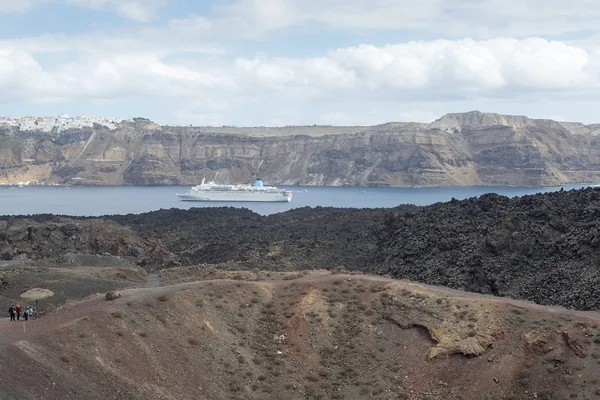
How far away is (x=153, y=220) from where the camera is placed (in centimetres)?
8619

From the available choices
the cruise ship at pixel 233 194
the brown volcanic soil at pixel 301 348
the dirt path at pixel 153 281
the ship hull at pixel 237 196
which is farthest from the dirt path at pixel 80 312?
the cruise ship at pixel 233 194

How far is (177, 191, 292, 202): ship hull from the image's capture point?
156 m

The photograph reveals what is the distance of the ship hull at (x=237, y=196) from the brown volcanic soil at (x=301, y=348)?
130 metres

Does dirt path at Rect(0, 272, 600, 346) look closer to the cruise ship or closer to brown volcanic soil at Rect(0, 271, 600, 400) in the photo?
brown volcanic soil at Rect(0, 271, 600, 400)

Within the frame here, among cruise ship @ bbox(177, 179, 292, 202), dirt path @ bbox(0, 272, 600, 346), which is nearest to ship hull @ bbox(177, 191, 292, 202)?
cruise ship @ bbox(177, 179, 292, 202)

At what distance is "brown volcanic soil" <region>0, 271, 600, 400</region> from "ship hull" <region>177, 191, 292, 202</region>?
5103 inches

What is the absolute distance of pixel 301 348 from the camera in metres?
24.1

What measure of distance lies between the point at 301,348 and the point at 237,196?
135 meters

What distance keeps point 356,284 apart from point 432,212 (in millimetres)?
22640

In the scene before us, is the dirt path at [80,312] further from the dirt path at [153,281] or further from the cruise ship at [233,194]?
the cruise ship at [233,194]

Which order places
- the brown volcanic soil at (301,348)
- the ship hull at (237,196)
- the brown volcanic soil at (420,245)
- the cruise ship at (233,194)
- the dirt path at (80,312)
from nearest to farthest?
1. the brown volcanic soil at (301,348)
2. the dirt path at (80,312)
3. the brown volcanic soil at (420,245)
4. the ship hull at (237,196)
5. the cruise ship at (233,194)

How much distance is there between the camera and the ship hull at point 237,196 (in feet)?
513

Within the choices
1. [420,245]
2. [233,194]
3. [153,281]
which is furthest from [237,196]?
[153,281]

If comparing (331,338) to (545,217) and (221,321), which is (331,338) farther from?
(545,217)
